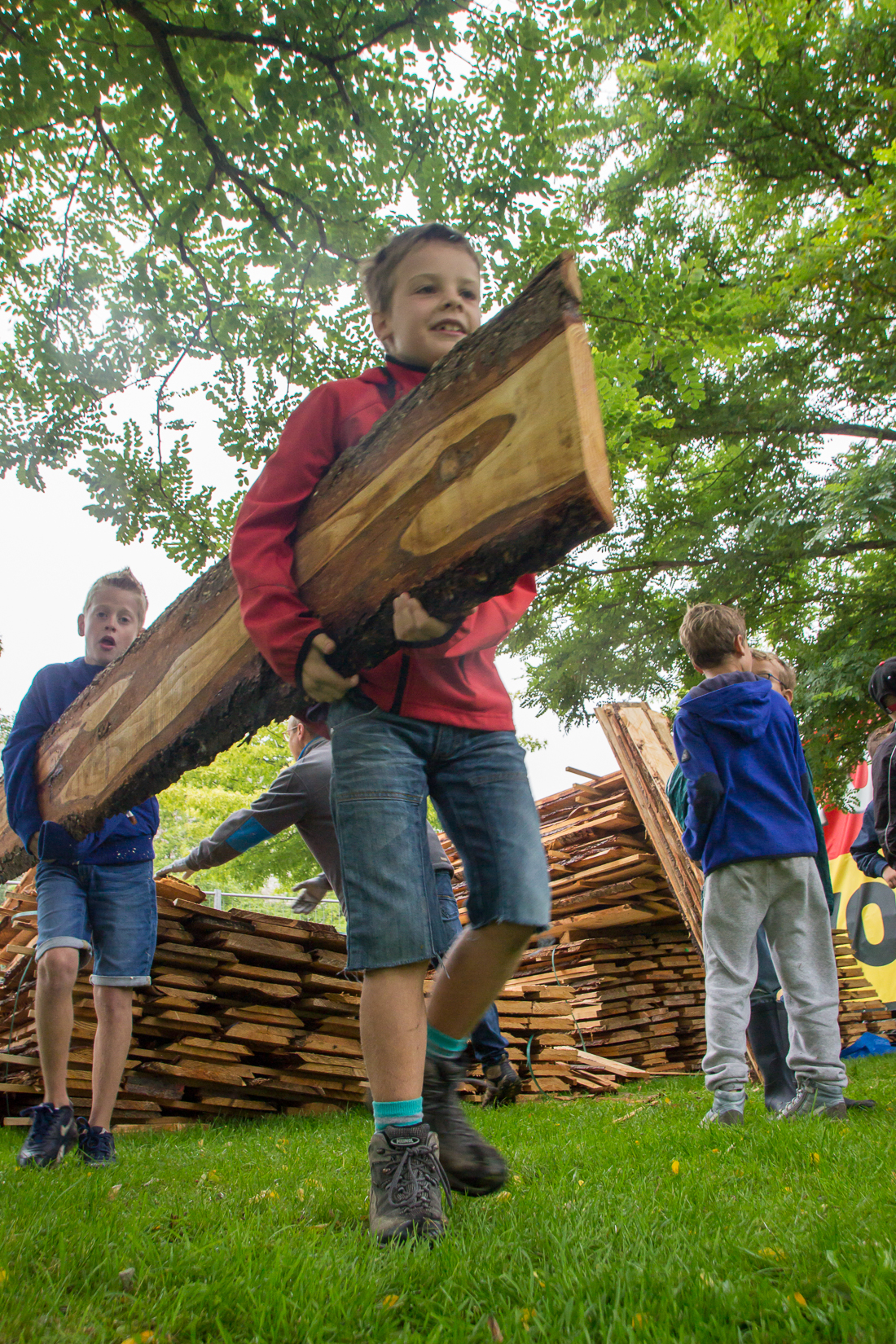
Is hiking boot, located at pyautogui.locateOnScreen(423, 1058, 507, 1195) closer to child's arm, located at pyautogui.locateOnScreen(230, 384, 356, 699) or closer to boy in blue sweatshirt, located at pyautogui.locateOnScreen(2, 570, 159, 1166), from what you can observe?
child's arm, located at pyautogui.locateOnScreen(230, 384, 356, 699)

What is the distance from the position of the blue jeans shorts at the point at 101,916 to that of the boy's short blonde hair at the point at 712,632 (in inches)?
108

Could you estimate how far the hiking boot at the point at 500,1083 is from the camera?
446 centimetres

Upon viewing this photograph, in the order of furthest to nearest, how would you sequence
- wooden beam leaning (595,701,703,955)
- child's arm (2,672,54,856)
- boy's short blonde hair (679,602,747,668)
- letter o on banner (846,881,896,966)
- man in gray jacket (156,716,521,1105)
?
letter o on banner (846,881,896,966) < wooden beam leaning (595,701,703,955) < man in gray jacket (156,716,521,1105) < boy's short blonde hair (679,602,747,668) < child's arm (2,672,54,856)

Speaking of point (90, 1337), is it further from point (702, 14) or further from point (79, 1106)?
Result: point (702, 14)

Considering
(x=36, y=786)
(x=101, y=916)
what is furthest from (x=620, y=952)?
(x=36, y=786)

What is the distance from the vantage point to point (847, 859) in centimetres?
1099

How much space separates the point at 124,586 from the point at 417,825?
2.56 meters

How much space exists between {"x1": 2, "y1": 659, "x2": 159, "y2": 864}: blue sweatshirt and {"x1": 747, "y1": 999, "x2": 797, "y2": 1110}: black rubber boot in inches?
115

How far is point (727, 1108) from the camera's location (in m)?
3.44

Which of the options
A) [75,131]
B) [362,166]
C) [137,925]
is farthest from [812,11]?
[137,925]

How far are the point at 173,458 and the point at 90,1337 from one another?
5.93 m

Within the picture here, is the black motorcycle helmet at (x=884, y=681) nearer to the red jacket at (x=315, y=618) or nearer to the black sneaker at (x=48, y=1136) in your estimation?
the red jacket at (x=315, y=618)

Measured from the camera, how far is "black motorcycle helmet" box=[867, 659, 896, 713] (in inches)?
182

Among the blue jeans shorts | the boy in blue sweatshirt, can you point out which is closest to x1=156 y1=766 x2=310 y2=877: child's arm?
the boy in blue sweatshirt
